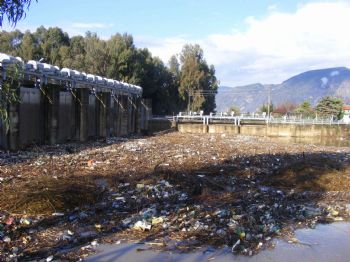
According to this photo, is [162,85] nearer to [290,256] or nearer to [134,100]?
[134,100]

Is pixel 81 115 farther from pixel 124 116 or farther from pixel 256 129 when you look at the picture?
pixel 256 129

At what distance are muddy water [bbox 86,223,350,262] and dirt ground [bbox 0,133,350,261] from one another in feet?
0.66

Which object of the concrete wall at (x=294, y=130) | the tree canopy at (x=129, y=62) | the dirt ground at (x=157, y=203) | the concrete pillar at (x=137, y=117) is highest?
the tree canopy at (x=129, y=62)

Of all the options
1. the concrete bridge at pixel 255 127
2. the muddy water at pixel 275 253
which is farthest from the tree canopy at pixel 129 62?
the muddy water at pixel 275 253

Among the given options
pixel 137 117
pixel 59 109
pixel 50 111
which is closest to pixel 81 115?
pixel 59 109

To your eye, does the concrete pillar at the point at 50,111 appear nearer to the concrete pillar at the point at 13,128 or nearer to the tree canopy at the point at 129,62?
the concrete pillar at the point at 13,128

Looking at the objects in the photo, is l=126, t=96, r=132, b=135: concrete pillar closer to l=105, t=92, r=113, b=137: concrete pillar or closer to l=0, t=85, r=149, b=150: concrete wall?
l=0, t=85, r=149, b=150: concrete wall

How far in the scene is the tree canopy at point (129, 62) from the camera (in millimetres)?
60812

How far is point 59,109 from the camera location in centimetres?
2409

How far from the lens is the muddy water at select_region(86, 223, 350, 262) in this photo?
7367 millimetres

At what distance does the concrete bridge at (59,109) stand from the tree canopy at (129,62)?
2370 centimetres

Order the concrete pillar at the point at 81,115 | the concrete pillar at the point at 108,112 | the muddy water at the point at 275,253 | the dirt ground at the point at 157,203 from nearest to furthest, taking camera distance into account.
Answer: the muddy water at the point at 275,253 → the dirt ground at the point at 157,203 → the concrete pillar at the point at 81,115 → the concrete pillar at the point at 108,112

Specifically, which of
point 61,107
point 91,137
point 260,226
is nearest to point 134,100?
point 91,137

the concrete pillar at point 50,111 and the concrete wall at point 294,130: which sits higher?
the concrete pillar at point 50,111
